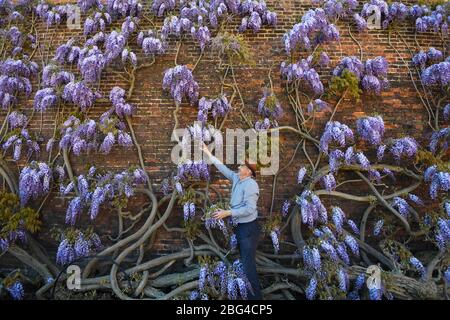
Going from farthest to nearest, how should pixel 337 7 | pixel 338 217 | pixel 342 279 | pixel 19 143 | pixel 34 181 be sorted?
1. pixel 337 7
2. pixel 19 143
3. pixel 34 181
4. pixel 338 217
5. pixel 342 279

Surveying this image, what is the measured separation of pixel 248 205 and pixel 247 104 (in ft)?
6.31

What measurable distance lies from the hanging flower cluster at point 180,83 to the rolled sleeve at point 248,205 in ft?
6.10

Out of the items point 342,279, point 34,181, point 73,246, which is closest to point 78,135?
point 34,181

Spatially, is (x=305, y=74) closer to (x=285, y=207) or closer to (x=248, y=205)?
(x=285, y=207)

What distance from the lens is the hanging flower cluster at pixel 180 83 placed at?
4641 millimetres

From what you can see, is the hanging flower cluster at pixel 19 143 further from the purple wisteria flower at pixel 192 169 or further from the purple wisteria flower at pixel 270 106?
the purple wisteria flower at pixel 270 106

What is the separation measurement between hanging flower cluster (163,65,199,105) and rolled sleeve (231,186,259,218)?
6.10ft

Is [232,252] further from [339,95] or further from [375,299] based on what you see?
[339,95]

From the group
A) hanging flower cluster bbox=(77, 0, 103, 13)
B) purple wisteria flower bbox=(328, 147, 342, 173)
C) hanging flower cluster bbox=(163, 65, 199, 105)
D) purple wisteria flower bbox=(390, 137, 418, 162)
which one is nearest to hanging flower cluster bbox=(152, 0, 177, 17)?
hanging flower cluster bbox=(77, 0, 103, 13)

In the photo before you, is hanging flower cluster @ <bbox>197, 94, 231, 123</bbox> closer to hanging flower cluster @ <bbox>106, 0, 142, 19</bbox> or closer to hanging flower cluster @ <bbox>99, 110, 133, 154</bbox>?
hanging flower cluster @ <bbox>99, 110, 133, 154</bbox>

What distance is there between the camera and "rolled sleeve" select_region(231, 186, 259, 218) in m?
3.34

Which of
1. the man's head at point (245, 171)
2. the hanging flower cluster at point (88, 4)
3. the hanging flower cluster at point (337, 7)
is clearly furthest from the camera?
the hanging flower cluster at point (88, 4)

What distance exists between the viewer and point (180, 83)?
4.64m

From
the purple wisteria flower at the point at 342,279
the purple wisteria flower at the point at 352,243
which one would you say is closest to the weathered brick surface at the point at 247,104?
the purple wisteria flower at the point at 352,243
